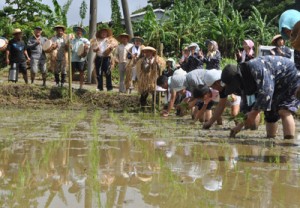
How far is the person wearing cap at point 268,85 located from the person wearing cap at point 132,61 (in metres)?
4.85

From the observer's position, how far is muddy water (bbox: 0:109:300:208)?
2.59 meters

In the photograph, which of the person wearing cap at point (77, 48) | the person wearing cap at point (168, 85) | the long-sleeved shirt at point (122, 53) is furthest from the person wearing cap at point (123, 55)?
the person wearing cap at point (168, 85)

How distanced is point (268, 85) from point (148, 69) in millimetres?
4965

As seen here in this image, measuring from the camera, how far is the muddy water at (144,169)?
2586 mm

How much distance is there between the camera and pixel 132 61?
1007 cm

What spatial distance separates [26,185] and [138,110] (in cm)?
676

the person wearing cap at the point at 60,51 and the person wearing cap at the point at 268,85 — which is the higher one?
the person wearing cap at the point at 60,51

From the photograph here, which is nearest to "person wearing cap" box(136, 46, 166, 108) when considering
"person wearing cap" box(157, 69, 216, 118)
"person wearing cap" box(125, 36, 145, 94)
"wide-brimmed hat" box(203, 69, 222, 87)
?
"person wearing cap" box(125, 36, 145, 94)

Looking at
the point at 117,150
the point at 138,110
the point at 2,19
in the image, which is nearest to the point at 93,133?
the point at 117,150

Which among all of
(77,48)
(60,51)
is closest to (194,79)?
(77,48)

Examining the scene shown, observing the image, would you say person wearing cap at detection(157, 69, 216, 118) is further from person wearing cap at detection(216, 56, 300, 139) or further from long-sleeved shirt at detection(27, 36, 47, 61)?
long-sleeved shirt at detection(27, 36, 47, 61)

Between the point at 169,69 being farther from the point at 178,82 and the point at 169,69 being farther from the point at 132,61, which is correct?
the point at 178,82

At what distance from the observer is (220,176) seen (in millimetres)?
3209

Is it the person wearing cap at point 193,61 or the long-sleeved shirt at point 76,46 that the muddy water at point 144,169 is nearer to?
the person wearing cap at point 193,61
